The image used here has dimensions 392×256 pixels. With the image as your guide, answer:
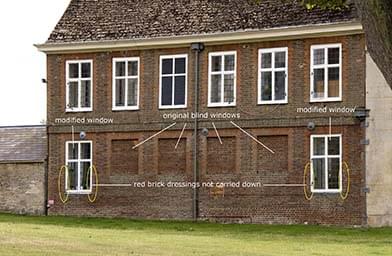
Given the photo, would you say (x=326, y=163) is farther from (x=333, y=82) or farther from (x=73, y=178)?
(x=73, y=178)

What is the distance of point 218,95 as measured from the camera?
41.1 metres

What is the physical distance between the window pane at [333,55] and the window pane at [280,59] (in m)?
1.88

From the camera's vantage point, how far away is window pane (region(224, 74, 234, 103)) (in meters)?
40.7

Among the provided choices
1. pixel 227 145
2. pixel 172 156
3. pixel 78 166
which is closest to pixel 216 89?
pixel 227 145

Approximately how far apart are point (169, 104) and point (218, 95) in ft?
7.14

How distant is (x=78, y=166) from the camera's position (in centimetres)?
4338

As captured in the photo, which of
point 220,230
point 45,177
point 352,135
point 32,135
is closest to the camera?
point 220,230

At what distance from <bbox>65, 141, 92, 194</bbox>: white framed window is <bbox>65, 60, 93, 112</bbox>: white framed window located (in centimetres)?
155

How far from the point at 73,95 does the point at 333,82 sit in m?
11.7

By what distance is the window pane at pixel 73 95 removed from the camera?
143 feet

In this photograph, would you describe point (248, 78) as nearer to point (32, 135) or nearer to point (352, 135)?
point (352, 135)

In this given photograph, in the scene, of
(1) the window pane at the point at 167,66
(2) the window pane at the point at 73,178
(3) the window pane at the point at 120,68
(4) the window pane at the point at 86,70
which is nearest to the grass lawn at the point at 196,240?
(2) the window pane at the point at 73,178

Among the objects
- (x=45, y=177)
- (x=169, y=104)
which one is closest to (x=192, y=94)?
(x=169, y=104)

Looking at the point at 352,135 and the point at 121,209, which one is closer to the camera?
the point at 352,135
